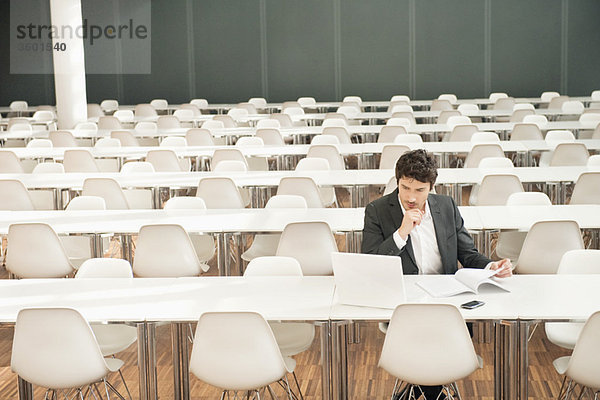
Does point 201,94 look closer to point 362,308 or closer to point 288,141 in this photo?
point 288,141

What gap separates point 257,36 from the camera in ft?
56.7

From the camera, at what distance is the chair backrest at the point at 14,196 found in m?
7.37

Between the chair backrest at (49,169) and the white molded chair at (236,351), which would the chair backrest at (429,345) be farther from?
the chair backrest at (49,169)

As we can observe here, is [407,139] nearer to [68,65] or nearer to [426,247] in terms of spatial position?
[426,247]

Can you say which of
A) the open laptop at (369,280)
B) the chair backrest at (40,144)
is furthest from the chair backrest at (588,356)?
the chair backrest at (40,144)

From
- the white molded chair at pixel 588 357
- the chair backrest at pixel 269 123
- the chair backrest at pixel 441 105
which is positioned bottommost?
the white molded chair at pixel 588 357

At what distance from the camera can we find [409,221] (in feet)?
13.4

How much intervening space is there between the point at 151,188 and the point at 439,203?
3.83 m

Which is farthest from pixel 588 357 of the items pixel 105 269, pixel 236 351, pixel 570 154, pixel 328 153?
pixel 328 153

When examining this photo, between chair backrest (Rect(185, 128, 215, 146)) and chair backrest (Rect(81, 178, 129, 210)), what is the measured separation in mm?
3645

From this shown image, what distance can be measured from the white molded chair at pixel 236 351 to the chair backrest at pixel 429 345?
0.50 m

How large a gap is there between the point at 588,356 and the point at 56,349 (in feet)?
7.36

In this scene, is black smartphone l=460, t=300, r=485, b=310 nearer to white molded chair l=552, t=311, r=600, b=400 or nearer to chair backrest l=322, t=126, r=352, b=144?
white molded chair l=552, t=311, r=600, b=400

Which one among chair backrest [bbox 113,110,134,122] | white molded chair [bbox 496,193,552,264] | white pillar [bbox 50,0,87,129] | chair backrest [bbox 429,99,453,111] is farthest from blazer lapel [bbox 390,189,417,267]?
chair backrest [bbox 429,99,453,111]
